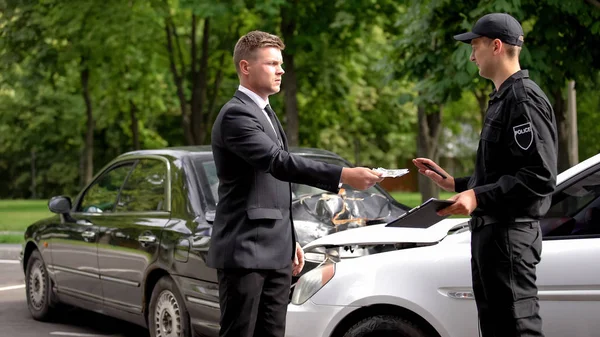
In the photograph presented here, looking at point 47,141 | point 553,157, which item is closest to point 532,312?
point 553,157

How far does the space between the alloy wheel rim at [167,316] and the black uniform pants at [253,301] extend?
2560 mm

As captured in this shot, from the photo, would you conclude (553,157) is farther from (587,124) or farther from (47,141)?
(47,141)

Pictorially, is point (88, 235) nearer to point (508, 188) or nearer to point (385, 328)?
point (385, 328)

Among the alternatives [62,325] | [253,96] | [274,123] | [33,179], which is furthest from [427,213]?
[33,179]

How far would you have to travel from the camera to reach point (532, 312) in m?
4.14

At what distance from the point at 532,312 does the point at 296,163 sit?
1131 mm

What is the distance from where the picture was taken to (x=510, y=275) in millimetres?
4070

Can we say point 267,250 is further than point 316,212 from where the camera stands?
No

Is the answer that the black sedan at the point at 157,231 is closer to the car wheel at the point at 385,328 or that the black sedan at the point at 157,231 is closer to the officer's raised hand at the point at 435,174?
the car wheel at the point at 385,328

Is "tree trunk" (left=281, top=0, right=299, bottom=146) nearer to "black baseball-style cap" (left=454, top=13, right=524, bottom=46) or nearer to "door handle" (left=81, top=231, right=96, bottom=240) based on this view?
"door handle" (left=81, top=231, right=96, bottom=240)

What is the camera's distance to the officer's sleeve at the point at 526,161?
397 centimetres

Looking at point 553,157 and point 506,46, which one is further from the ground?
point 506,46

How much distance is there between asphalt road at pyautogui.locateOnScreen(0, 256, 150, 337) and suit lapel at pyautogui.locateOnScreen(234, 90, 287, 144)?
451 cm

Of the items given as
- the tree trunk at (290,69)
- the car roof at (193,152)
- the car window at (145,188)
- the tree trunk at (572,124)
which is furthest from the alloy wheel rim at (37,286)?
the tree trunk at (290,69)
